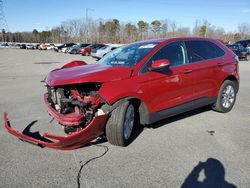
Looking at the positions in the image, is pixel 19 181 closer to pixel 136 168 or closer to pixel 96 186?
pixel 96 186

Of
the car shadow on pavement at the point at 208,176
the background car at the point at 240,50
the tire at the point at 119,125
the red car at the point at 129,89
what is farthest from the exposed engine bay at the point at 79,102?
the background car at the point at 240,50

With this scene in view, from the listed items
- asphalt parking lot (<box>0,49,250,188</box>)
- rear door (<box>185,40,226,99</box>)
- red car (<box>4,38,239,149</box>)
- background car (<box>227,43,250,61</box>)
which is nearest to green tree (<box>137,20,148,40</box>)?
background car (<box>227,43,250,61</box>)

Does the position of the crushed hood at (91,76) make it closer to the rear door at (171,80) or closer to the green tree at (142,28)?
the rear door at (171,80)

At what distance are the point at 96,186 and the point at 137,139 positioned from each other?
1475 mm

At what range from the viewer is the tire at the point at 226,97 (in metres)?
5.61

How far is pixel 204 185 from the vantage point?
2.88 meters

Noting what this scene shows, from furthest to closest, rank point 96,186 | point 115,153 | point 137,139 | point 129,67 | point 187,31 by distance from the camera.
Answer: point 187,31 → point 137,139 → point 129,67 → point 115,153 → point 96,186

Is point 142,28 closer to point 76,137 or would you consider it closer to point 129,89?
point 129,89

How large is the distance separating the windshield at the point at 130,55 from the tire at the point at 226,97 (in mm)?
2183

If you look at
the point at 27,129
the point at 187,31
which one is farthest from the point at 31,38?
the point at 27,129

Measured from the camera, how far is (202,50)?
5.20m

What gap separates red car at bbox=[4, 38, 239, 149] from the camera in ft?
11.7

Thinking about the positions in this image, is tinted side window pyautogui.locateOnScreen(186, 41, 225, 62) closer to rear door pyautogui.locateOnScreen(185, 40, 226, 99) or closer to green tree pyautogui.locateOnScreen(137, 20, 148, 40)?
rear door pyautogui.locateOnScreen(185, 40, 226, 99)

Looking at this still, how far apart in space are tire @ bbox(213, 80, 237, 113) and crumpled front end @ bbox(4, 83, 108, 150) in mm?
3153
